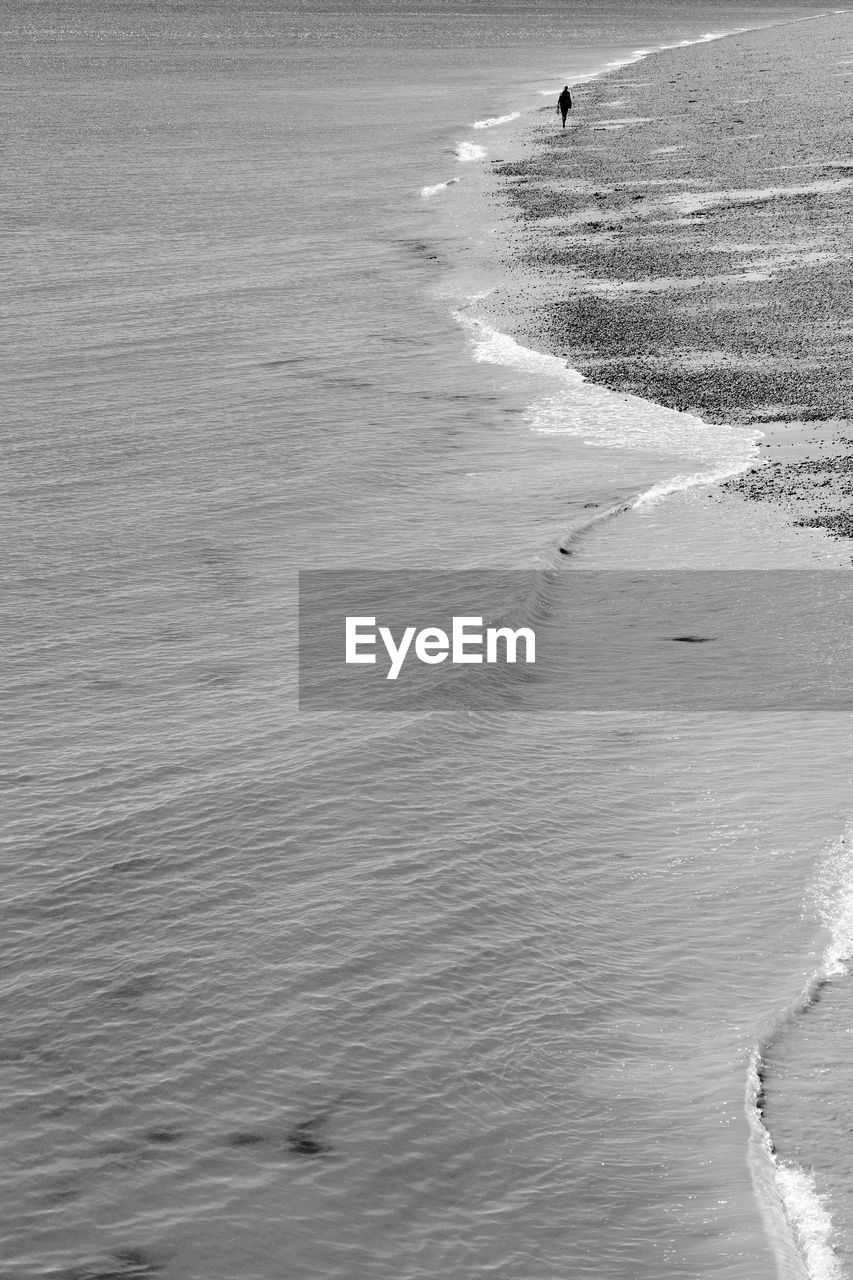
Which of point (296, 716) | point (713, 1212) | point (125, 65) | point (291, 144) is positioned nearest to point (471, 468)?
point (296, 716)

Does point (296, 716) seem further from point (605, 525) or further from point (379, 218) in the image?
point (379, 218)

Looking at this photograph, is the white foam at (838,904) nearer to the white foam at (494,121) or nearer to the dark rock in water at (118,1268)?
the dark rock in water at (118,1268)

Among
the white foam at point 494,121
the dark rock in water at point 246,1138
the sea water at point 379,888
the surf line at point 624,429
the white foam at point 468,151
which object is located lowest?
the dark rock in water at point 246,1138

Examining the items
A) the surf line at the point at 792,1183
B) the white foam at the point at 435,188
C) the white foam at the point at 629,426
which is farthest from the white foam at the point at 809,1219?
the white foam at the point at 435,188

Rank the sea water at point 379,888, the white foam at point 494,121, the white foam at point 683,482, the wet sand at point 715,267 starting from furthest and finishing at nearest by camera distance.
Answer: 1. the white foam at point 494,121
2. the wet sand at point 715,267
3. the white foam at point 683,482
4. the sea water at point 379,888

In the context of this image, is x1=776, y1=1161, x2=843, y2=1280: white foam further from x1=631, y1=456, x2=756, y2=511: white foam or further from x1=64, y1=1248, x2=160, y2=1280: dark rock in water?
x1=631, y1=456, x2=756, y2=511: white foam

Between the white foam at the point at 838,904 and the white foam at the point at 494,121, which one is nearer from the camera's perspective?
the white foam at the point at 838,904

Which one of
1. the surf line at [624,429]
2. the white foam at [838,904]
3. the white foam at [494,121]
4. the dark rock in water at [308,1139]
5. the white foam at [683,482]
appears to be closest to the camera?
the dark rock in water at [308,1139]

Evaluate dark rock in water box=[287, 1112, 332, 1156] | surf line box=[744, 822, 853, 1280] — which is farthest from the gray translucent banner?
dark rock in water box=[287, 1112, 332, 1156]
